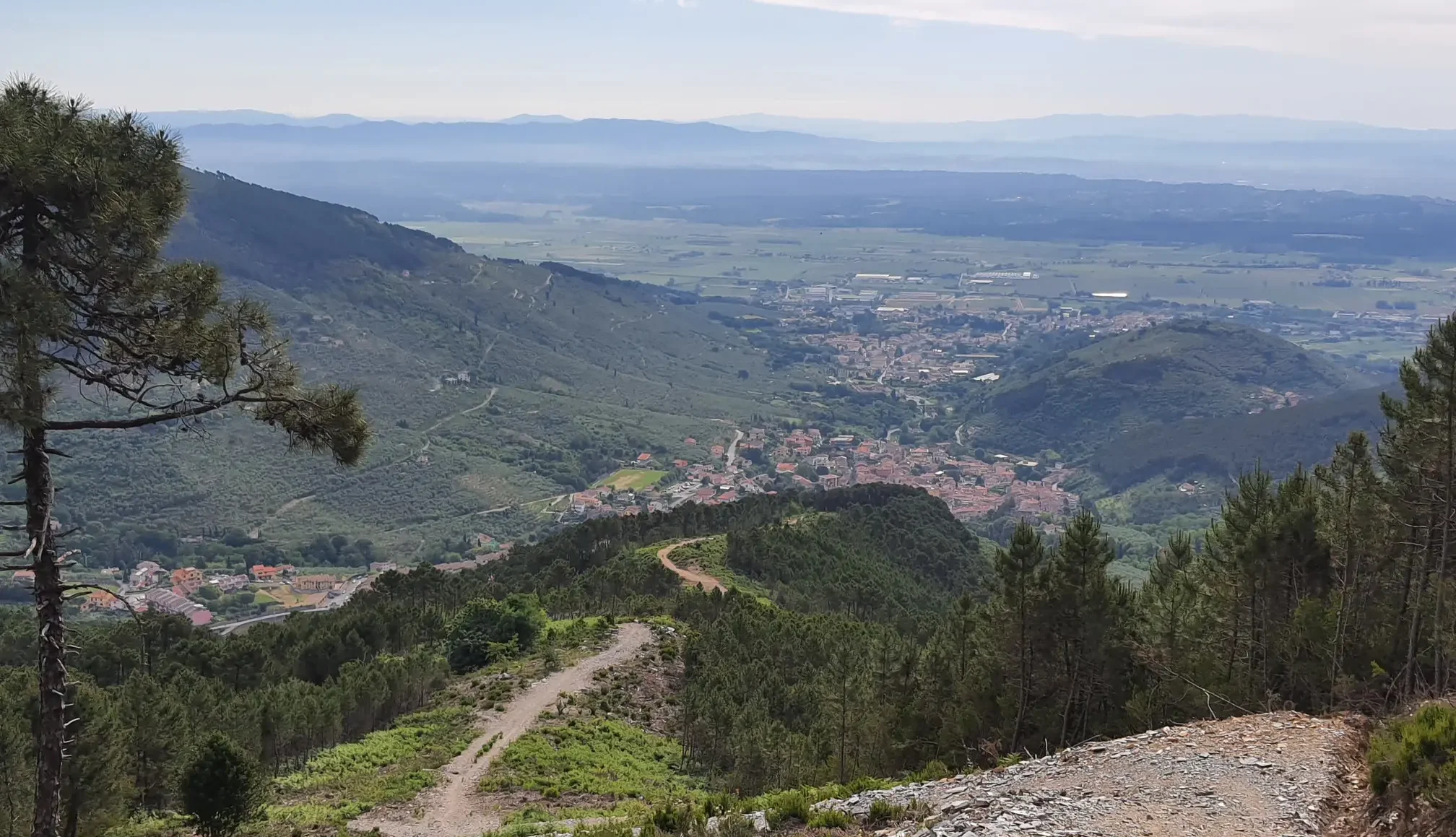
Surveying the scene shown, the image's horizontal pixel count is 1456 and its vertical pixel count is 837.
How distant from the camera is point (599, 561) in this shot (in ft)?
184

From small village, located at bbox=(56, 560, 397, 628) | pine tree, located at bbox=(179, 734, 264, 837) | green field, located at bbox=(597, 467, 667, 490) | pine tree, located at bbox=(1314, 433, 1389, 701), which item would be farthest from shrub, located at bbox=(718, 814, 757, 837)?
green field, located at bbox=(597, 467, 667, 490)

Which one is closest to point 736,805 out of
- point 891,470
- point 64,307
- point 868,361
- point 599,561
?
point 64,307

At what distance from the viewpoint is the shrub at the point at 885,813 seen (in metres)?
10.7

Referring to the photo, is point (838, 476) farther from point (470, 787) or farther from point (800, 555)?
point (470, 787)

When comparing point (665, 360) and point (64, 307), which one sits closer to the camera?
point (64, 307)

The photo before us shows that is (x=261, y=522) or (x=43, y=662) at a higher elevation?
(x=43, y=662)

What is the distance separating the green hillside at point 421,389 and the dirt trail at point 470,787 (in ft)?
154

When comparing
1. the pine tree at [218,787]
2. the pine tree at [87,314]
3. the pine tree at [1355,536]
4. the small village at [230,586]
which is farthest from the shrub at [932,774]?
the small village at [230,586]

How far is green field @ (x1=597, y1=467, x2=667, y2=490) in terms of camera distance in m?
112

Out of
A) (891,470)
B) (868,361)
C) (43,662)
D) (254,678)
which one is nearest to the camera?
(43,662)

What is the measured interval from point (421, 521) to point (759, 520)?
46.1 meters

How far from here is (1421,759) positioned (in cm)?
874

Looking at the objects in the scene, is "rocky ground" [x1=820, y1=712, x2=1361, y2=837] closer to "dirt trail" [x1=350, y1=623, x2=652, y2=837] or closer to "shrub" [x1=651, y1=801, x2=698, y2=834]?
"shrub" [x1=651, y1=801, x2=698, y2=834]

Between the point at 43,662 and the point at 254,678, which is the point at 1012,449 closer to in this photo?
the point at 254,678
